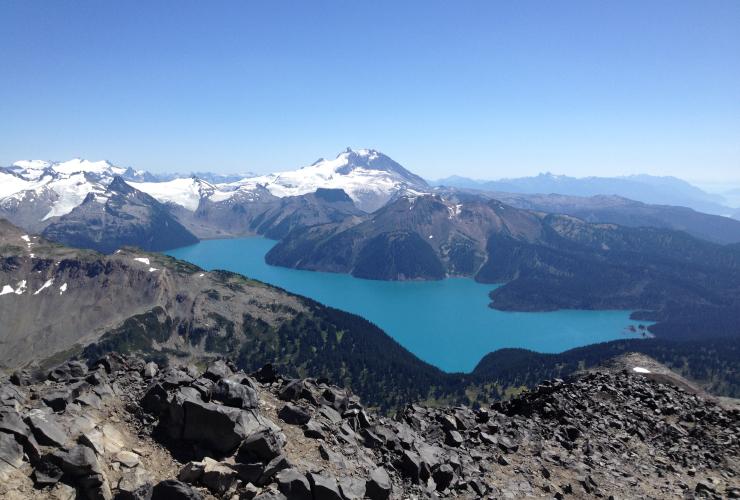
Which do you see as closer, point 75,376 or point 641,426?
point 75,376

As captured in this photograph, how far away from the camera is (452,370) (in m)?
152

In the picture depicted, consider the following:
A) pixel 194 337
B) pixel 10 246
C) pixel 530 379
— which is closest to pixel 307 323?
pixel 194 337

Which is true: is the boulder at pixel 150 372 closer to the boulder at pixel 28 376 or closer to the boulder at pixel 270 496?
the boulder at pixel 28 376

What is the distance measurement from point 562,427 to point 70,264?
8129 inches

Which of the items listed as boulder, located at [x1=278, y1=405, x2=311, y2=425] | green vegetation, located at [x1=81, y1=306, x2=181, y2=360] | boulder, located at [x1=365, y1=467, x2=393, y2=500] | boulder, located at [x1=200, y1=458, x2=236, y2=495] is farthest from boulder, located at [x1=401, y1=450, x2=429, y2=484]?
green vegetation, located at [x1=81, y1=306, x2=181, y2=360]

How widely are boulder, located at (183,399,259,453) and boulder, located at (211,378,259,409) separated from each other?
5.16 ft

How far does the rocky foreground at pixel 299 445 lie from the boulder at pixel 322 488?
6cm

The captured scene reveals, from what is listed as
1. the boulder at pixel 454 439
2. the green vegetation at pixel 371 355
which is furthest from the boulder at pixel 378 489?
the green vegetation at pixel 371 355

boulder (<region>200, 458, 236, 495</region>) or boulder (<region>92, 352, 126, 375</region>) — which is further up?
boulder (<region>200, 458, 236, 495</region>)

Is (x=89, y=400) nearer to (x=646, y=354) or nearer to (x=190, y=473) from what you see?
(x=190, y=473)

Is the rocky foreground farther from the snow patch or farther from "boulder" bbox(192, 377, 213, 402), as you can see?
the snow patch

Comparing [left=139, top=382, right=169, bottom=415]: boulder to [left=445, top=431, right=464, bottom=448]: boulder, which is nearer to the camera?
[left=139, top=382, right=169, bottom=415]: boulder

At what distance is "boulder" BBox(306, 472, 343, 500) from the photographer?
1237 cm

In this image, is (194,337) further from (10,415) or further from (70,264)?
(10,415)
